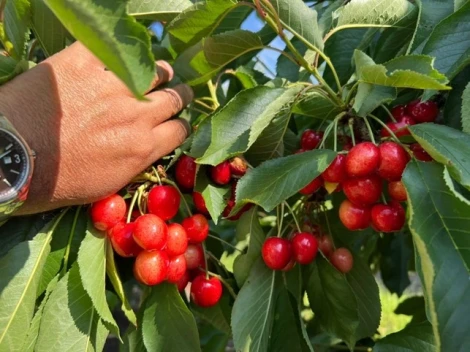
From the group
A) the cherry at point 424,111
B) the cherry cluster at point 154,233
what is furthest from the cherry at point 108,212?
the cherry at point 424,111

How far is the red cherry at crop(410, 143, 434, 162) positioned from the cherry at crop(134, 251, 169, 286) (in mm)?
525

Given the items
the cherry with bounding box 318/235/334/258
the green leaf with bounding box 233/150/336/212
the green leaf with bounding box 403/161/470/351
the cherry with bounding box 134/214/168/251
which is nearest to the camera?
the green leaf with bounding box 403/161/470/351

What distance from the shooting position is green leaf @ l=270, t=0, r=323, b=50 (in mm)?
1114

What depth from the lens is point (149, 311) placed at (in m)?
1.19

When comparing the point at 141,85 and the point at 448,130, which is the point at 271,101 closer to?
the point at 448,130

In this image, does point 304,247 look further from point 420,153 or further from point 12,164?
point 12,164

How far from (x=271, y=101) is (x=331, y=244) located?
1.34ft

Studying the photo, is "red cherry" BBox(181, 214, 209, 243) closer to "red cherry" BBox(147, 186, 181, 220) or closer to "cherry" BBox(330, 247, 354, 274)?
"red cherry" BBox(147, 186, 181, 220)

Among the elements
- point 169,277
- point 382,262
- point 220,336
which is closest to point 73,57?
point 169,277

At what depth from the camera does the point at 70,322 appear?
3.64 feet

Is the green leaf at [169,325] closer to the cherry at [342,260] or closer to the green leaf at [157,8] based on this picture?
the cherry at [342,260]

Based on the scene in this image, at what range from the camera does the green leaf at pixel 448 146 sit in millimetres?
855

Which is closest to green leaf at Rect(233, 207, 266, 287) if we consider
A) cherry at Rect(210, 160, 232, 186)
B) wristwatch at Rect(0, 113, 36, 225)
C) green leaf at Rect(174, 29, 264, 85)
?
cherry at Rect(210, 160, 232, 186)

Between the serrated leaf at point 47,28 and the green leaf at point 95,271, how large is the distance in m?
0.44
